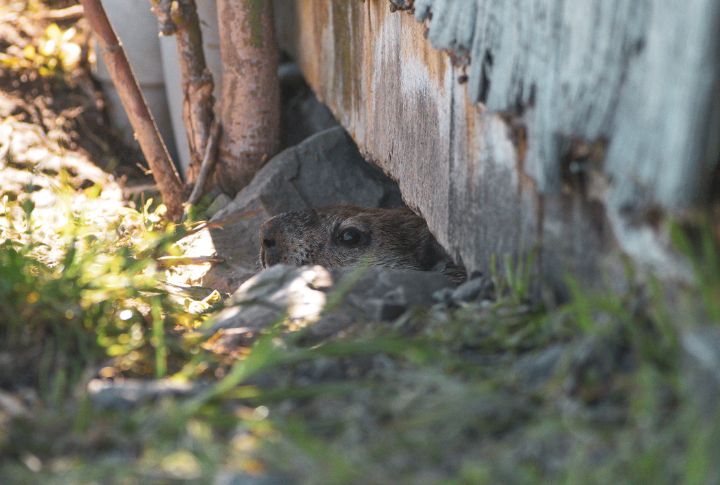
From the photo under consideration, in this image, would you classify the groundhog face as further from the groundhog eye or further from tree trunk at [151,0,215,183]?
tree trunk at [151,0,215,183]

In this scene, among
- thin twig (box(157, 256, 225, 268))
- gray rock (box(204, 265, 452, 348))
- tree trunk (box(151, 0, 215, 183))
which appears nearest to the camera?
gray rock (box(204, 265, 452, 348))

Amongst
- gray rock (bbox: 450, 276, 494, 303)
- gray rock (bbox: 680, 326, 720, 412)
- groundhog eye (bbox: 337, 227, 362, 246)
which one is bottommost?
groundhog eye (bbox: 337, 227, 362, 246)

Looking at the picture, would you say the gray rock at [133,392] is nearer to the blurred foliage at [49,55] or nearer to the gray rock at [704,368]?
the gray rock at [704,368]

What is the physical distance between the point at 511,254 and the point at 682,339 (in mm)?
830

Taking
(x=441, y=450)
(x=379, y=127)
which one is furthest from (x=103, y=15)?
(x=441, y=450)

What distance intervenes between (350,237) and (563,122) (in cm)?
236

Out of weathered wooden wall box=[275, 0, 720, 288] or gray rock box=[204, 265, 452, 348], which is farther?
gray rock box=[204, 265, 452, 348]

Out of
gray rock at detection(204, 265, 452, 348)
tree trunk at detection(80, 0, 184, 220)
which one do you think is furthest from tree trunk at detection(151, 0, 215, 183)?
gray rock at detection(204, 265, 452, 348)

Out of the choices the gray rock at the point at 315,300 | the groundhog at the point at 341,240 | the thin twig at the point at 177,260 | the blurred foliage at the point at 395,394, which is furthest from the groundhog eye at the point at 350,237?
the blurred foliage at the point at 395,394

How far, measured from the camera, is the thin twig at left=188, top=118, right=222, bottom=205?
578cm

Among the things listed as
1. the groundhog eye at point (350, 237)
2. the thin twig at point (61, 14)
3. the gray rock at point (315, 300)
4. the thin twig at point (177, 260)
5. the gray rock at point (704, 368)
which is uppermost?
the thin twig at point (61, 14)

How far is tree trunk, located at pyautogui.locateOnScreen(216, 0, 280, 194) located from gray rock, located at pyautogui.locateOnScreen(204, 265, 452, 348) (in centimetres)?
301

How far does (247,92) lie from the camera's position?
576 cm

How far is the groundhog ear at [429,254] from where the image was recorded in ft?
14.1
